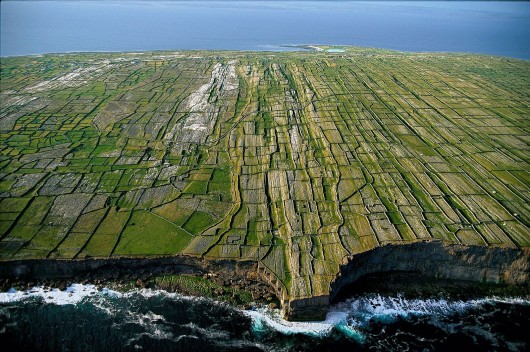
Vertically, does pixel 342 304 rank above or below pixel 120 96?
below

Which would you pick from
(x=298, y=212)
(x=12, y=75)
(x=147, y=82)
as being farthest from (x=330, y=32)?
(x=298, y=212)

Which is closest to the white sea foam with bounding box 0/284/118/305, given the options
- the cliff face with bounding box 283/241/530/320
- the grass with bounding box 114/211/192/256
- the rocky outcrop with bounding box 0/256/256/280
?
the rocky outcrop with bounding box 0/256/256/280

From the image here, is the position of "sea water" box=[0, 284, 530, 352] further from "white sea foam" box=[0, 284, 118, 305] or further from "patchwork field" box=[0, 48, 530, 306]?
"patchwork field" box=[0, 48, 530, 306]

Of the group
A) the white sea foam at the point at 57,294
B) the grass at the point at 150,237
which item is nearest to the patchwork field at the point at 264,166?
the grass at the point at 150,237

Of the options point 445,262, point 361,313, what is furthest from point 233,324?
point 445,262

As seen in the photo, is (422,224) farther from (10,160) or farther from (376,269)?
(10,160)

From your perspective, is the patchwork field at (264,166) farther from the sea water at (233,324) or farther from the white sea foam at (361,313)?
the sea water at (233,324)

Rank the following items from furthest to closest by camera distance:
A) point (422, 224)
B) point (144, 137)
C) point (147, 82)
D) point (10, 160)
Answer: point (147, 82) → point (144, 137) → point (10, 160) → point (422, 224)
